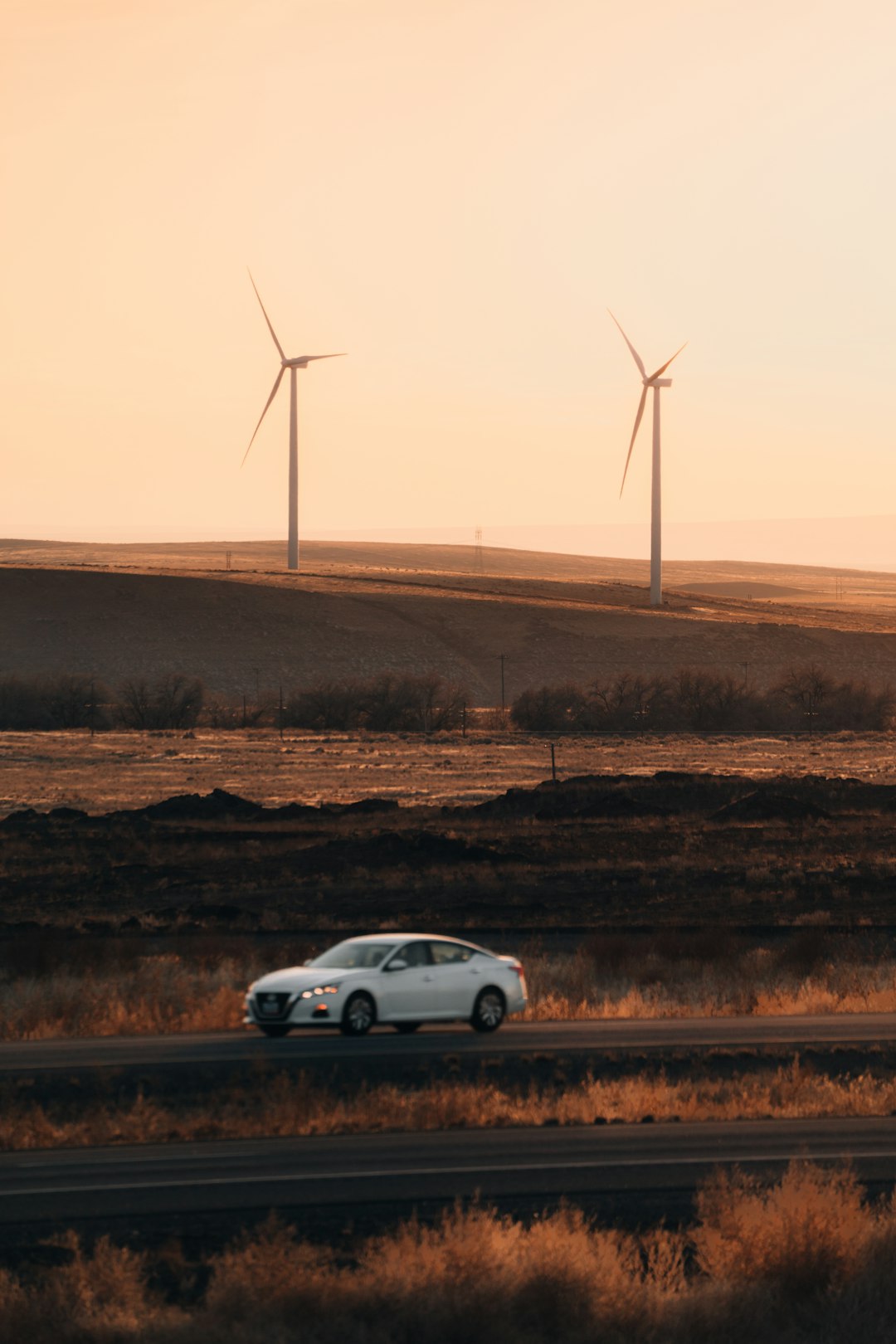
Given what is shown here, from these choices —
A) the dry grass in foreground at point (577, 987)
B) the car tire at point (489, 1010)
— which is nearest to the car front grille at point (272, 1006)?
the dry grass in foreground at point (577, 987)

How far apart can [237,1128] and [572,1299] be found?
760 centimetres

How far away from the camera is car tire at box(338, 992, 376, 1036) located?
2378 cm

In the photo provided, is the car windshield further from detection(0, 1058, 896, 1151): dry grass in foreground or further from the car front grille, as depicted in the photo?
detection(0, 1058, 896, 1151): dry grass in foreground

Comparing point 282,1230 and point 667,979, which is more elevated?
point 282,1230

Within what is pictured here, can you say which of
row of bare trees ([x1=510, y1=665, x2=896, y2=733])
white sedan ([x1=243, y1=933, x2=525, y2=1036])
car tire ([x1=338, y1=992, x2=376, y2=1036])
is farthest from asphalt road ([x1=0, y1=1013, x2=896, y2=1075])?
row of bare trees ([x1=510, y1=665, x2=896, y2=733])

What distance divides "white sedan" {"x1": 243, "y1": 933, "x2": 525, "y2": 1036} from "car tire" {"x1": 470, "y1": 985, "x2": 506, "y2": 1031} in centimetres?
3

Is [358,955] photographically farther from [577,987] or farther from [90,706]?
[90,706]

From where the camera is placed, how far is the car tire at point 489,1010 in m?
24.7

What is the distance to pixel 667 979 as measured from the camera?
31.7 meters

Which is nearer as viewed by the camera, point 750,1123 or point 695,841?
point 750,1123

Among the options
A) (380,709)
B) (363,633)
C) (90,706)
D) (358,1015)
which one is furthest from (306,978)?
(363,633)

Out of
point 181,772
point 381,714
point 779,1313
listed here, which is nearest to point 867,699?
point 381,714

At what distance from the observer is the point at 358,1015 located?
78.4 ft

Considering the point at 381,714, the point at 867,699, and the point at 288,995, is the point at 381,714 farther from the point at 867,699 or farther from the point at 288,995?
the point at 288,995
